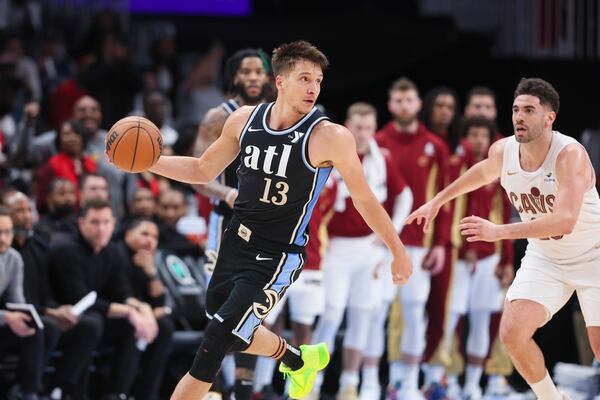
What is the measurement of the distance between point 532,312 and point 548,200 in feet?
2.26

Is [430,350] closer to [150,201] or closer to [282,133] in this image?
[150,201]

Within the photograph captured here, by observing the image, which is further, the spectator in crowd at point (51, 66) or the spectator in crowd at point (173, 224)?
the spectator in crowd at point (51, 66)

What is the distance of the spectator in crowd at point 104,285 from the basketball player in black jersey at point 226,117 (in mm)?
1176

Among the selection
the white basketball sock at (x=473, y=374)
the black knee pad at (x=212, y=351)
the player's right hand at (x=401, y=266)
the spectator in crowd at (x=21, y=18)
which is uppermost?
the spectator in crowd at (x=21, y=18)

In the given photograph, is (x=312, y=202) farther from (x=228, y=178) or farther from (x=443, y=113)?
(x=443, y=113)

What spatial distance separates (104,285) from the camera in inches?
383

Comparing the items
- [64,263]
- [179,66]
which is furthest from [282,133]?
[179,66]

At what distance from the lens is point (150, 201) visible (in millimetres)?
10578

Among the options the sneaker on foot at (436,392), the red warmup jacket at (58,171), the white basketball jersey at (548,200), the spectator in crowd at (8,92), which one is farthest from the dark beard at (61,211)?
the white basketball jersey at (548,200)

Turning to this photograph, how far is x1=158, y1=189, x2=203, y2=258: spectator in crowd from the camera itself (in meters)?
10.8

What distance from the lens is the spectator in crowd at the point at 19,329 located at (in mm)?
8898

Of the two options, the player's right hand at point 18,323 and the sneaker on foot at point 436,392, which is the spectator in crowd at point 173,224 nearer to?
the player's right hand at point 18,323

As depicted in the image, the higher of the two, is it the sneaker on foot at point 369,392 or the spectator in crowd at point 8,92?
the spectator in crowd at point 8,92

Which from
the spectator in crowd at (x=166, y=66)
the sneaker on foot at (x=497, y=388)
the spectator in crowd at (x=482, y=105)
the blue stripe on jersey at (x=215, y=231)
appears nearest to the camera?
the blue stripe on jersey at (x=215, y=231)
